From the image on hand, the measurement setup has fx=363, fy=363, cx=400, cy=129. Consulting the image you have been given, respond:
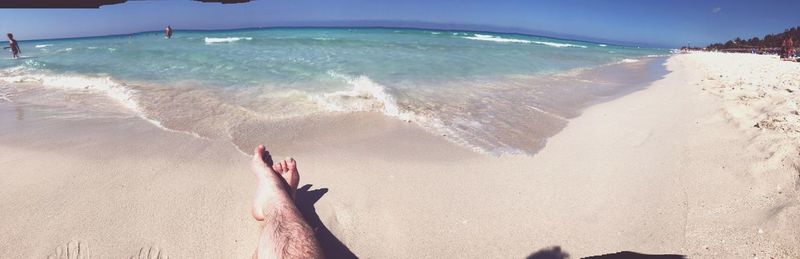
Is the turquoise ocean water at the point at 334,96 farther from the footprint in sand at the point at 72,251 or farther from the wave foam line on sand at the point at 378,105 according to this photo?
the footprint in sand at the point at 72,251

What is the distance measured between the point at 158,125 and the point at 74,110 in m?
1.53

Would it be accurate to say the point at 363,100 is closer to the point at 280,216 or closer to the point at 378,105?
the point at 378,105

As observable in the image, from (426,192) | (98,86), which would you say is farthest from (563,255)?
(98,86)

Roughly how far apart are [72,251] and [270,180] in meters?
1.01

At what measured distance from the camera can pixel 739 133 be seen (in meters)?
2.96

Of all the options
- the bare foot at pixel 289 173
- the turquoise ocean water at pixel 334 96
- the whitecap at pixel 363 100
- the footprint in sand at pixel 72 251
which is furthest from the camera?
the whitecap at pixel 363 100

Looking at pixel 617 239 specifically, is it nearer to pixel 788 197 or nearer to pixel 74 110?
pixel 788 197

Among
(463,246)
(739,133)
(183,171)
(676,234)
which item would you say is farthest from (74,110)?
(739,133)

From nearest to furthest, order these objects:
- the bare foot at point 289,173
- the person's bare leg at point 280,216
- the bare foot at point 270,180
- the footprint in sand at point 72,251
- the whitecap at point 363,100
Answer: the person's bare leg at point 280,216 < the footprint in sand at point 72,251 < the bare foot at point 270,180 < the bare foot at point 289,173 < the whitecap at point 363,100

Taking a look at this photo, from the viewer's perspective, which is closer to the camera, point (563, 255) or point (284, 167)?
point (563, 255)

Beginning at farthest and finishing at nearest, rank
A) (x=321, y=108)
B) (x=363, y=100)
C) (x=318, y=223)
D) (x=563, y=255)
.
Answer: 1. (x=363, y=100)
2. (x=321, y=108)
3. (x=318, y=223)
4. (x=563, y=255)

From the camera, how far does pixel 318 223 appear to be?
2162 mm

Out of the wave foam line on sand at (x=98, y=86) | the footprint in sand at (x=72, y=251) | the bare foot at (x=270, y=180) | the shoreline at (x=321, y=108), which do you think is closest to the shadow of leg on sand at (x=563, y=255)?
the shoreline at (x=321, y=108)

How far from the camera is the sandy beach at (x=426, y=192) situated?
190 cm
